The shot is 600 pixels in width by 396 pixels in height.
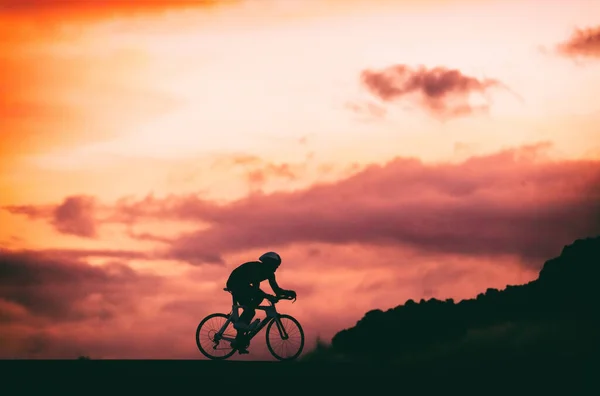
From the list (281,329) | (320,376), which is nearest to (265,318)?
(281,329)

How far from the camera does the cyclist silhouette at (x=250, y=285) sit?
2195 centimetres

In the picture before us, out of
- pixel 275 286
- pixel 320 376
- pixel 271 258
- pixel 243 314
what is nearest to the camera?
pixel 320 376

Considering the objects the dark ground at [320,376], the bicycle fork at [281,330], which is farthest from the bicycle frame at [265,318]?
the dark ground at [320,376]

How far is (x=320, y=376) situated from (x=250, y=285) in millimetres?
5389

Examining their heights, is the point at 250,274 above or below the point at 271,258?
below

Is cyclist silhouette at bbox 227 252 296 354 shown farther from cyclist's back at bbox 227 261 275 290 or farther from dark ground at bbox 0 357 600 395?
dark ground at bbox 0 357 600 395

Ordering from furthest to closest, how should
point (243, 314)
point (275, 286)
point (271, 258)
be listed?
1. point (243, 314)
2. point (275, 286)
3. point (271, 258)

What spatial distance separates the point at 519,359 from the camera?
1969cm

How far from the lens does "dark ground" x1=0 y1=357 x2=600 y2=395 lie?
52.2 feet

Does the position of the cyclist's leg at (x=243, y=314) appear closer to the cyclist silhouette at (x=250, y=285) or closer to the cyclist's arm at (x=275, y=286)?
the cyclist silhouette at (x=250, y=285)

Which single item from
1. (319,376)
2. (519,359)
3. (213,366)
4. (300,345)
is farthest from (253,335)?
(519,359)

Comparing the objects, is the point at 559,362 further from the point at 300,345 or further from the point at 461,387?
the point at 300,345

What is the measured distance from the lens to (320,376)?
687 inches

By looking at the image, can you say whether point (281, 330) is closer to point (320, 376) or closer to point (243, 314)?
point (243, 314)
